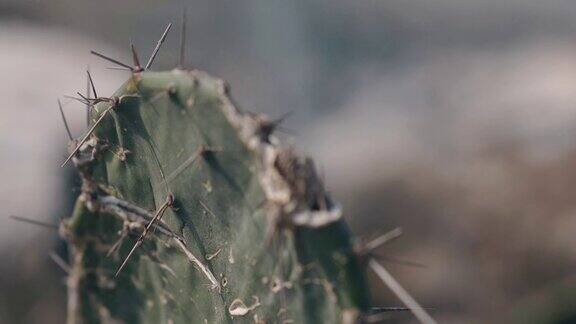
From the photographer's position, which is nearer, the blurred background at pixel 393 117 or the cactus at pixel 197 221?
the cactus at pixel 197 221

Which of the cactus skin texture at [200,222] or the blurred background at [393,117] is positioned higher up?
the cactus skin texture at [200,222]

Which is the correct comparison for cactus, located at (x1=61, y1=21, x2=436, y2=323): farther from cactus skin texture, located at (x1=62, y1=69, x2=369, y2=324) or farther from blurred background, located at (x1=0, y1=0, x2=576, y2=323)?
blurred background, located at (x1=0, y1=0, x2=576, y2=323)

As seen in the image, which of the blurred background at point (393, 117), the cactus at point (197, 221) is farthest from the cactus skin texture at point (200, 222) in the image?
the blurred background at point (393, 117)

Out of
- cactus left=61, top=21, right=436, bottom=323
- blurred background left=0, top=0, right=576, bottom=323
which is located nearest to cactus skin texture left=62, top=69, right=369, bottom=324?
cactus left=61, top=21, right=436, bottom=323

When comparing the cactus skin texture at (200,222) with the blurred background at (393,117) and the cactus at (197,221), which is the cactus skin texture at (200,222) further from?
the blurred background at (393,117)

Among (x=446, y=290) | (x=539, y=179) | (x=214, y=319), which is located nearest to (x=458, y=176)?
(x=539, y=179)

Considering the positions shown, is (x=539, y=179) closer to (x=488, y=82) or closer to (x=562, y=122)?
(x=562, y=122)

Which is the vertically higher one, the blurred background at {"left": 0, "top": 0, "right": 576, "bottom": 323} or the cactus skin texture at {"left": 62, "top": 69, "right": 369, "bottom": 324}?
the cactus skin texture at {"left": 62, "top": 69, "right": 369, "bottom": 324}
